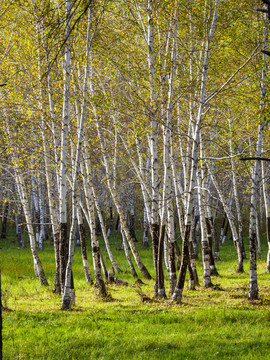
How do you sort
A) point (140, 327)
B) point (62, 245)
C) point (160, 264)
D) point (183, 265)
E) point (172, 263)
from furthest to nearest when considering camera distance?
point (172, 263)
point (160, 264)
point (62, 245)
point (183, 265)
point (140, 327)

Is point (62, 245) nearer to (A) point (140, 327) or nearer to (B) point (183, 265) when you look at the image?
(B) point (183, 265)

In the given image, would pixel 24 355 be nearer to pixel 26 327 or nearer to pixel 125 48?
pixel 26 327

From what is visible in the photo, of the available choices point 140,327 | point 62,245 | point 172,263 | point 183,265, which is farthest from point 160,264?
point 140,327

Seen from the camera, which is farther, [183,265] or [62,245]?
[62,245]

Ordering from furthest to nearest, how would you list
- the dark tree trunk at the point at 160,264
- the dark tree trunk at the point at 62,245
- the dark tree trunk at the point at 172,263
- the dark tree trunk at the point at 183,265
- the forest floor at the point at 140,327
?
the dark tree trunk at the point at 172,263
the dark tree trunk at the point at 160,264
the dark tree trunk at the point at 62,245
the dark tree trunk at the point at 183,265
the forest floor at the point at 140,327

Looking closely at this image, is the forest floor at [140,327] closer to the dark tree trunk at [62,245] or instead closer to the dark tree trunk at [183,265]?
the dark tree trunk at [183,265]

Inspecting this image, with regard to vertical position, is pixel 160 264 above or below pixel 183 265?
below

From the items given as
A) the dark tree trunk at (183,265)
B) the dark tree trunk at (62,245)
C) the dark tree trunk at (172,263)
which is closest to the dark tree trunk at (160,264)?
the dark tree trunk at (172,263)

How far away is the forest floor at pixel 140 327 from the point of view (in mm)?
6934

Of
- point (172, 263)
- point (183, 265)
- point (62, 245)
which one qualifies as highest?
point (62, 245)

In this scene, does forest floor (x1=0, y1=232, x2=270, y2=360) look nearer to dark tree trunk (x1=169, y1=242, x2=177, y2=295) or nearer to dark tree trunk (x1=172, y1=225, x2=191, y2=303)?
dark tree trunk (x1=172, y1=225, x2=191, y2=303)

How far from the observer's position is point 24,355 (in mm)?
6719

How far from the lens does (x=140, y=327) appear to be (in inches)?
332

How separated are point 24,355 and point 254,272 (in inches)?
286
